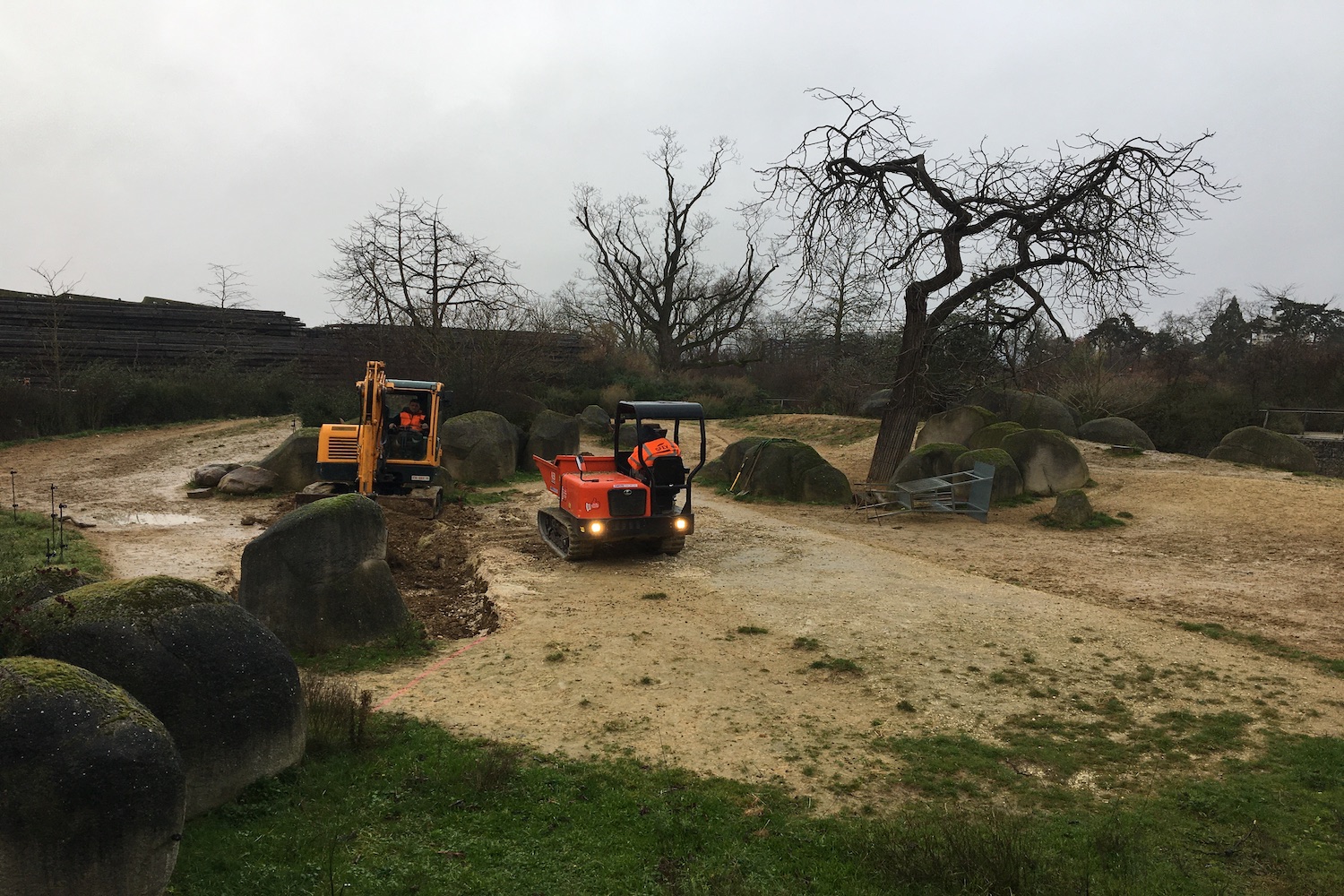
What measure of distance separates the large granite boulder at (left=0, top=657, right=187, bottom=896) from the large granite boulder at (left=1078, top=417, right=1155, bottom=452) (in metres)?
22.5

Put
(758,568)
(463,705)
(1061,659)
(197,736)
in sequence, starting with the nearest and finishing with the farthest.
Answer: (197,736) → (463,705) → (1061,659) → (758,568)

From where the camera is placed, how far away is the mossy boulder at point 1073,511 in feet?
46.7

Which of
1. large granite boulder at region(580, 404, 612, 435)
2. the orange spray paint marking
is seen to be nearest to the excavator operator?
the orange spray paint marking

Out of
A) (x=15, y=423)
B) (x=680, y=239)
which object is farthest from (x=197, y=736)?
(x=680, y=239)

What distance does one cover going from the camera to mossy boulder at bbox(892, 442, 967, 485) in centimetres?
1678

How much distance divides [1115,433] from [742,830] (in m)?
20.8

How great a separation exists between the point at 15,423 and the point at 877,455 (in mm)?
22291

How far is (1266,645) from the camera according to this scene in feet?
26.2

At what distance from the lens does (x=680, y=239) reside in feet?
146

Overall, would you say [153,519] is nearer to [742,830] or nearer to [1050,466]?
[742,830]

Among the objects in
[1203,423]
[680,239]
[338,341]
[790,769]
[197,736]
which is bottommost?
[790,769]

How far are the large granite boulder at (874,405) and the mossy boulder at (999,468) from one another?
12939mm

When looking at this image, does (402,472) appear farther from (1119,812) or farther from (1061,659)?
(1119,812)

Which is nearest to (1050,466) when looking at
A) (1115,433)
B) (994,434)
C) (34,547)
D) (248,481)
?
(994,434)
